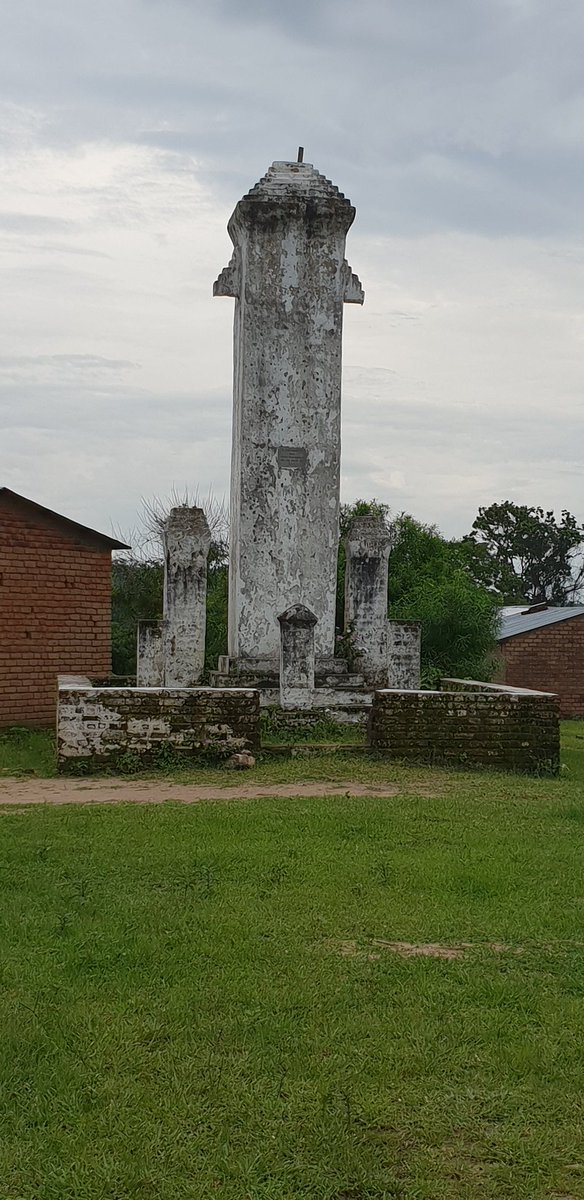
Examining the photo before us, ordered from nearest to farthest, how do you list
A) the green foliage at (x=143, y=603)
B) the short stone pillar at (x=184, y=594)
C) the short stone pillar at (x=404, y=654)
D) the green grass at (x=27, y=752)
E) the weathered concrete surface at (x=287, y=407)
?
the green grass at (x=27, y=752) → the short stone pillar at (x=184, y=594) → the weathered concrete surface at (x=287, y=407) → the short stone pillar at (x=404, y=654) → the green foliage at (x=143, y=603)

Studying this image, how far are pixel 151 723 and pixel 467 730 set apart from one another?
10.0 feet

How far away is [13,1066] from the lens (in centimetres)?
357

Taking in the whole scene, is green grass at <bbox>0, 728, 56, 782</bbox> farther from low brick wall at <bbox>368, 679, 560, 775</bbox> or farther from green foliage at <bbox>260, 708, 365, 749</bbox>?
low brick wall at <bbox>368, 679, 560, 775</bbox>

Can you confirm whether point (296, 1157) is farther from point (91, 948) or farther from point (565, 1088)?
point (91, 948)

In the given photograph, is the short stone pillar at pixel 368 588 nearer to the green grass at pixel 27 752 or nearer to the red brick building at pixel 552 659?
the green grass at pixel 27 752

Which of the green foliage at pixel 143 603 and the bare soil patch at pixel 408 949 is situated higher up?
the green foliage at pixel 143 603

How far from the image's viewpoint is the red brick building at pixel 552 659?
25.7 meters

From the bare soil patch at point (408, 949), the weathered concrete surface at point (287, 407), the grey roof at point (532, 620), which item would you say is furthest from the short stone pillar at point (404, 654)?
the grey roof at point (532, 620)

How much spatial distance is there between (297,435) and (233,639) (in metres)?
2.56

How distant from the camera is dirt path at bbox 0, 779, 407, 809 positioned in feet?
27.9

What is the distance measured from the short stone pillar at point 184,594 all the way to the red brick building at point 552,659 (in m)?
14.9

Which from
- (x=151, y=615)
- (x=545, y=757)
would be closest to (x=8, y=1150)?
(x=545, y=757)

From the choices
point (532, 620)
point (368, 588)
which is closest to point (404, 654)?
point (368, 588)

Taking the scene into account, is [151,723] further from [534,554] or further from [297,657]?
Result: [534,554]
